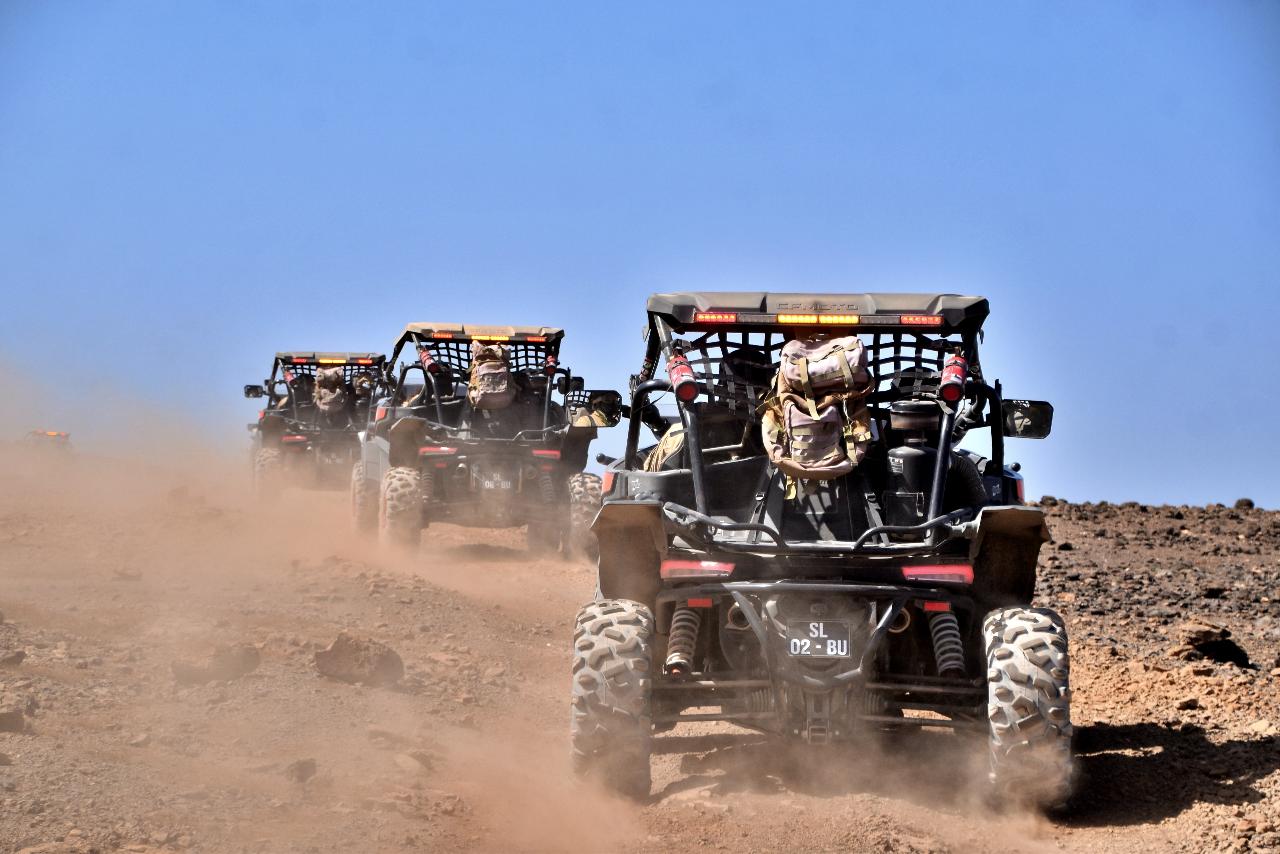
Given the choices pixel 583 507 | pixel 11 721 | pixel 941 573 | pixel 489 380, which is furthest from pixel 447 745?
pixel 489 380

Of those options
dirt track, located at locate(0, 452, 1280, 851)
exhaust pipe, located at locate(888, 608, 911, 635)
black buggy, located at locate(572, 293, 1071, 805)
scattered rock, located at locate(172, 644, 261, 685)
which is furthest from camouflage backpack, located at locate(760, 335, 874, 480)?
scattered rock, located at locate(172, 644, 261, 685)

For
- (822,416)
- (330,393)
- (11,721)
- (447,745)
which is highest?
(330,393)

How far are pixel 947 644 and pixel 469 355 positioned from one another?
34.5 ft

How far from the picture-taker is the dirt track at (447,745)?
5688mm

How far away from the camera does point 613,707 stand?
613cm

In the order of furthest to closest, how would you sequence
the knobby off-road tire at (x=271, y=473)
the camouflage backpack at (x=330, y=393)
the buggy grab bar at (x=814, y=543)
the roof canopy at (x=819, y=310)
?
the camouflage backpack at (x=330, y=393), the knobby off-road tire at (x=271, y=473), the roof canopy at (x=819, y=310), the buggy grab bar at (x=814, y=543)

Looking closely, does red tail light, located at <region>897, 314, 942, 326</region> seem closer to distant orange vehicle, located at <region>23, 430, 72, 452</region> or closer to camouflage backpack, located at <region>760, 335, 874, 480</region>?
camouflage backpack, located at <region>760, 335, 874, 480</region>

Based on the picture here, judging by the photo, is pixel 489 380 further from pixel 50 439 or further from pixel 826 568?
pixel 50 439

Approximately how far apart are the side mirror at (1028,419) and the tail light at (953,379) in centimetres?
41

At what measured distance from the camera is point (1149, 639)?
1148 centimetres

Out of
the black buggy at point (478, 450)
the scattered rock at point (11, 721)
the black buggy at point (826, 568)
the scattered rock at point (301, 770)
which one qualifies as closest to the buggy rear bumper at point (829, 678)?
the black buggy at point (826, 568)

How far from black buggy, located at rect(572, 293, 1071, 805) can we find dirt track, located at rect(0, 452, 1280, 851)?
1.12ft

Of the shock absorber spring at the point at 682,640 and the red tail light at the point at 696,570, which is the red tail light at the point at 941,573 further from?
the shock absorber spring at the point at 682,640

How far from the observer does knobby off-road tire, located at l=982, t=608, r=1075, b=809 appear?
5.90 m
